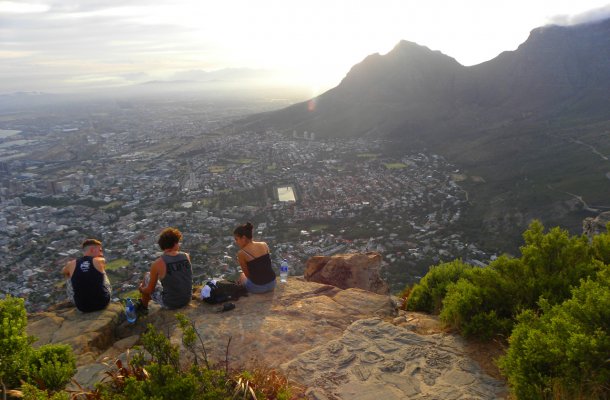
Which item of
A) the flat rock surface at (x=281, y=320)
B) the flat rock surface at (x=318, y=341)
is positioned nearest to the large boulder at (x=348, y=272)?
the flat rock surface at (x=281, y=320)

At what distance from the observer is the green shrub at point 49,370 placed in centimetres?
435

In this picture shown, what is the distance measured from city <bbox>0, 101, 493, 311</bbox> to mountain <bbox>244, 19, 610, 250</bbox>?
6319 millimetres

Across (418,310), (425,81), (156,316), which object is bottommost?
(418,310)

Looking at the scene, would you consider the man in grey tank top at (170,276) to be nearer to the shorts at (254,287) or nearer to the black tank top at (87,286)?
the black tank top at (87,286)

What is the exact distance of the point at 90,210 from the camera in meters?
50.5

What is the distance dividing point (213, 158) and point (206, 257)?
46.0 meters

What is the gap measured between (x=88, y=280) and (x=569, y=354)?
7.55m

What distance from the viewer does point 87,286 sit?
7.42m

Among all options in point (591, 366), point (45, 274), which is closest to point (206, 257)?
point (45, 274)

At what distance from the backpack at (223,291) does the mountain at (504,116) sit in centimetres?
3837

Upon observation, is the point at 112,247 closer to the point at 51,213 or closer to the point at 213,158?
the point at 51,213

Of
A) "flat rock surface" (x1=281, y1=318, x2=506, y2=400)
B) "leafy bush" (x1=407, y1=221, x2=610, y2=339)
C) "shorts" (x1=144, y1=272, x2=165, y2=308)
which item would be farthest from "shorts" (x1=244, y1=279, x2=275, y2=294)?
"leafy bush" (x1=407, y1=221, x2=610, y2=339)

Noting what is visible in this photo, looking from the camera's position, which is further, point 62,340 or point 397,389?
point 62,340

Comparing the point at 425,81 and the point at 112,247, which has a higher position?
the point at 425,81
